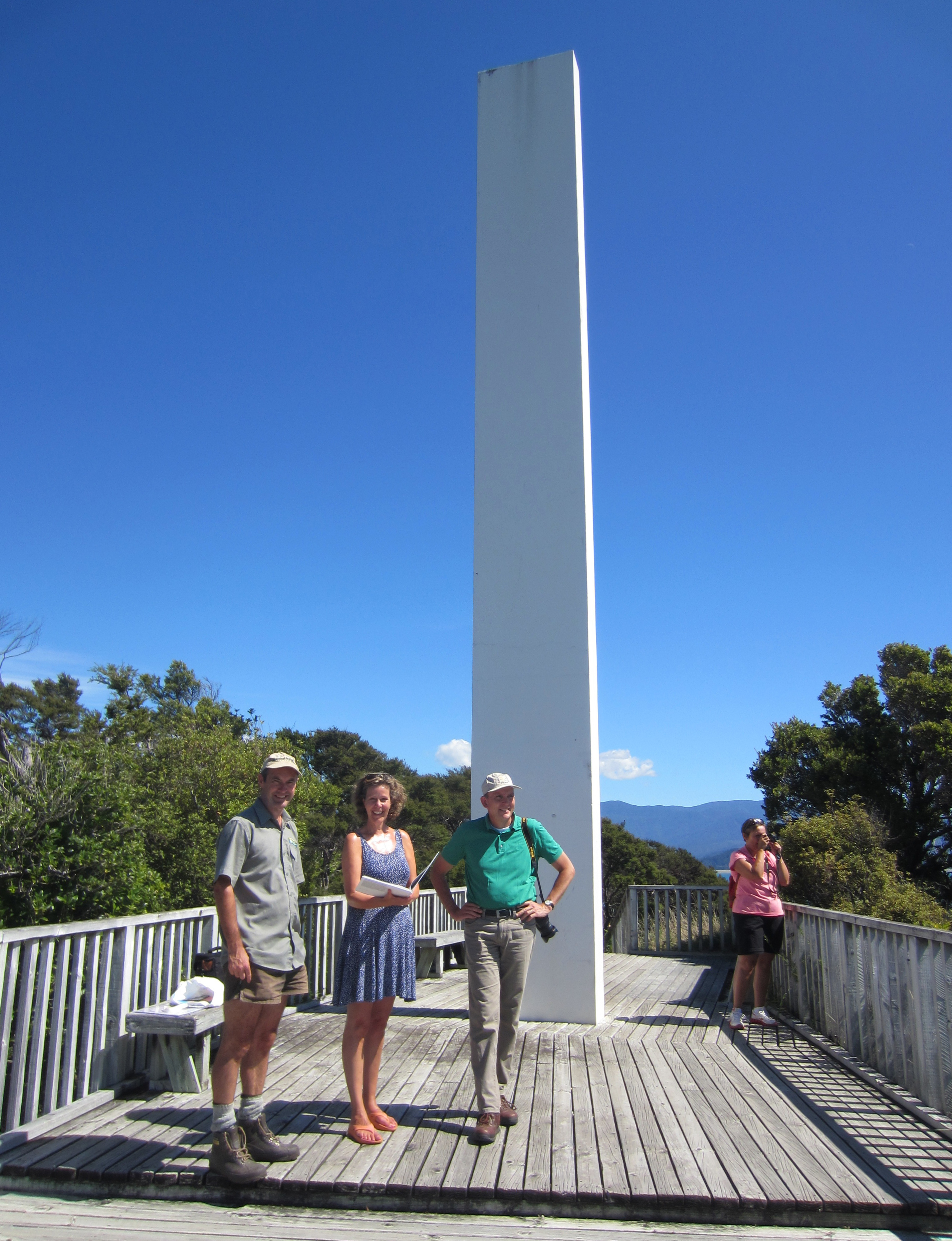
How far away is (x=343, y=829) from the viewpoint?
26.7m

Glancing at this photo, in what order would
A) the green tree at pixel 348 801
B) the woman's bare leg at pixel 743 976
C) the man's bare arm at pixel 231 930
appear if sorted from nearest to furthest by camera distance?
1. the man's bare arm at pixel 231 930
2. the woman's bare leg at pixel 743 976
3. the green tree at pixel 348 801

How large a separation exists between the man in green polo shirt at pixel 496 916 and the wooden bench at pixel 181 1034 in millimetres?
1220

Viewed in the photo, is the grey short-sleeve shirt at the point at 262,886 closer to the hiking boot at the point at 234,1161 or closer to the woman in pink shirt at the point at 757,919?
the hiking boot at the point at 234,1161

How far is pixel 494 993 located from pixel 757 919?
2490mm

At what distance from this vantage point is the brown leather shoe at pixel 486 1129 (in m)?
2.79

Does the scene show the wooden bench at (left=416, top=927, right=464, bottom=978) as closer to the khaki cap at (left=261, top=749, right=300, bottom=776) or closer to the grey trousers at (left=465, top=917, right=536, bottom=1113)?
the grey trousers at (left=465, top=917, right=536, bottom=1113)

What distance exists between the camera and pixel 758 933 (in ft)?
15.6

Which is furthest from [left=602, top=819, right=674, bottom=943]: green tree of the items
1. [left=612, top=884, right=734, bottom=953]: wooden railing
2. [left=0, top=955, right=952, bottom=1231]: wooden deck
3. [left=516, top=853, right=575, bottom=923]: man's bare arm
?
[left=516, top=853, right=575, bottom=923]: man's bare arm

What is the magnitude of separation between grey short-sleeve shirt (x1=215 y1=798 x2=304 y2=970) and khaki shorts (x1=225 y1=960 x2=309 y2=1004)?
0.02 m

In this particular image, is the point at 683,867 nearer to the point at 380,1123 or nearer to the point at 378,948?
the point at 380,1123

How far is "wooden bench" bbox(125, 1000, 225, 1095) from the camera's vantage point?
3.33 meters

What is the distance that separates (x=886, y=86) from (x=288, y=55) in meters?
5.45

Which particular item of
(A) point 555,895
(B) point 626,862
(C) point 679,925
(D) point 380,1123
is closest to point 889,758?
(B) point 626,862

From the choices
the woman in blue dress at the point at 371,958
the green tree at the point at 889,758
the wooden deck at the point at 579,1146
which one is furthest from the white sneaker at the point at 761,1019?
the green tree at the point at 889,758
